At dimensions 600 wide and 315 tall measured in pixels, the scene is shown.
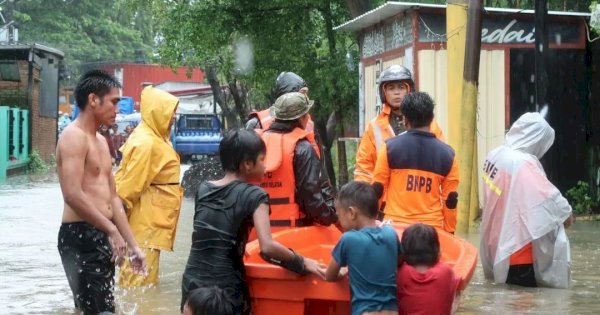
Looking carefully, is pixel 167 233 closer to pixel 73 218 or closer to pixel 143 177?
pixel 143 177

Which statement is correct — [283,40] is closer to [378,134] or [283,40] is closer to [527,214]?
[527,214]

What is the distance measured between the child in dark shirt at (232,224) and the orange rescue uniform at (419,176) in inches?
67.4

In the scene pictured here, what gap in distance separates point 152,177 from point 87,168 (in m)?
2.76

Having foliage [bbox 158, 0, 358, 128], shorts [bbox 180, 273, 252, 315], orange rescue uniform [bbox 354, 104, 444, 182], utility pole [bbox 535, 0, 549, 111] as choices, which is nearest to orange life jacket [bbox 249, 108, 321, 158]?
orange rescue uniform [bbox 354, 104, 444, 182]

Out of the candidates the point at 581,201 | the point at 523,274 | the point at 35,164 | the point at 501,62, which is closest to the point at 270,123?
the point at 523,274

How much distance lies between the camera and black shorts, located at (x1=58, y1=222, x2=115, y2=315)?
639 centimetres

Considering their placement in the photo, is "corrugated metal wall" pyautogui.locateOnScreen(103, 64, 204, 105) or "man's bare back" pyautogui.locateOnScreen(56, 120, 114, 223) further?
"corrugated metal wall" pyautogui.locateOnScreen(103, 64, 204, 105)

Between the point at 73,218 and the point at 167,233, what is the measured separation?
2.91 m

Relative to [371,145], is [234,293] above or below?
below

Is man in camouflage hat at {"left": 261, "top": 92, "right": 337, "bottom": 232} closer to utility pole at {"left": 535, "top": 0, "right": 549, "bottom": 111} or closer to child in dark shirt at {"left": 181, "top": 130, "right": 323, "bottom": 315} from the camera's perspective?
child in dark shirt at {"left": 181, "top": 130, "right": 323, "bottom": 315}

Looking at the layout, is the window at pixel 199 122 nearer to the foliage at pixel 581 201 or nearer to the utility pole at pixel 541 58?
the foliage at pixel 581 201

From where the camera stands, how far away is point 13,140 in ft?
103

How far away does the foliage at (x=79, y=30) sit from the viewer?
61.5 metres

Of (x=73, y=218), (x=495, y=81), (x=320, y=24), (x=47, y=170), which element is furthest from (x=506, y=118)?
(x=47, y=170)
